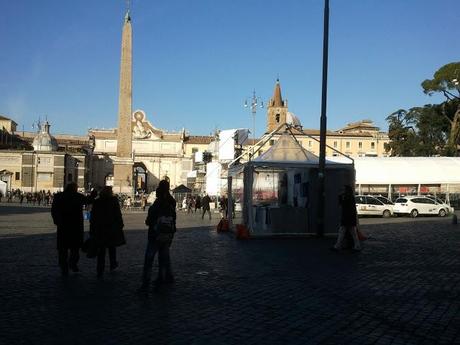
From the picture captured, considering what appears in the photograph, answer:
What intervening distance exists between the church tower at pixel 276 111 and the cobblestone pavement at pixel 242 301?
99478 millimetres

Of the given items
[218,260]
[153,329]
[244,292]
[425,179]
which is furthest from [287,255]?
[425,179]

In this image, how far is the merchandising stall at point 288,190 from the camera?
18422mm

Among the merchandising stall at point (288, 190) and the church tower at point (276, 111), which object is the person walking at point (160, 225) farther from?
the church tower at point (276, 111)

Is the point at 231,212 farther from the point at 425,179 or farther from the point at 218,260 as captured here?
the point at 425,179

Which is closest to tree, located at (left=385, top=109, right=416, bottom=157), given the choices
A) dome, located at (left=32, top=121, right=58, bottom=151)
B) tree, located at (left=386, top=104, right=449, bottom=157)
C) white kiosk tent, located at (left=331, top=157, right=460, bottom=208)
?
tree, located at (left=386, top=104, right=449, bottom=157)

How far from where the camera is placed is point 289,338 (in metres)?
5.79

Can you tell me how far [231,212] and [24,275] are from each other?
12.5 metres

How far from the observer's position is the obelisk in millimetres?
52656

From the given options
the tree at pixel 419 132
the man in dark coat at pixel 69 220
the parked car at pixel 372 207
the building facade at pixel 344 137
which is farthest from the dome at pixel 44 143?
the man in dark coat at pixel 69 220

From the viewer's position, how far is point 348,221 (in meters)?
13.9

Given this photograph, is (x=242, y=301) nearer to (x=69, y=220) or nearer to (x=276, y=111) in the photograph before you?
(x=69, y=220)

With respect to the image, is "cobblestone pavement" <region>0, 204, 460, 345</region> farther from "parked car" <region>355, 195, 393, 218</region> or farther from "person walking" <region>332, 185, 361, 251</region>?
"parked car" <region>355, 195, 393, 218</region>

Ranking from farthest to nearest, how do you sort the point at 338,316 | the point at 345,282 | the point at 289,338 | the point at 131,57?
the point at 131,57 < the point at 345,282 < the point at 338,316 < the point at 289,338

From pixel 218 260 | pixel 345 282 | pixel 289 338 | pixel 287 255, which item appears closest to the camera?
pixel 289 338
